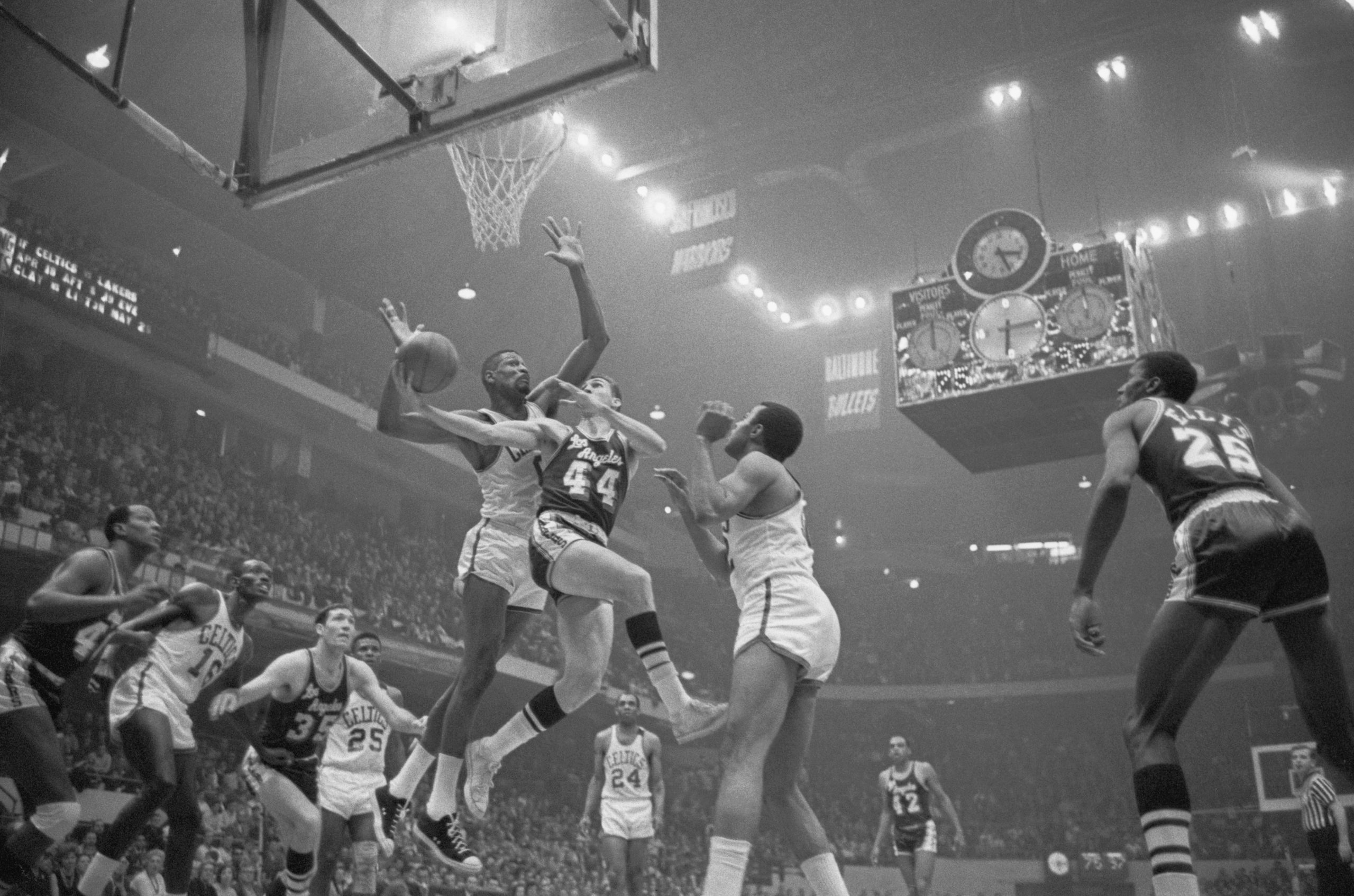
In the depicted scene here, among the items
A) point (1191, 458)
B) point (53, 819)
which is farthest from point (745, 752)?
point (53, 819)

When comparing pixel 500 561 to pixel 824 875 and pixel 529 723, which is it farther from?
pixel 824 875

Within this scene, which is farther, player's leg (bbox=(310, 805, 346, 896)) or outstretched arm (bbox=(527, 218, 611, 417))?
player's leg (bbox=(310, 805, 346, 896))

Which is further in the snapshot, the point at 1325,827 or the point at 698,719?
the point at 1325,827

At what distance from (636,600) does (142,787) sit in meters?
3.21

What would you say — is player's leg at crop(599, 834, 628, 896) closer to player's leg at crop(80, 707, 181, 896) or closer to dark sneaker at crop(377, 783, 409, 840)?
dark sneaker at crop(377, 783, 409, 840)

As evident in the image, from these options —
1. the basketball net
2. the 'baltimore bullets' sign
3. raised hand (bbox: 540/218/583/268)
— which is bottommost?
raised hand (bbox: 540/218/583/268)

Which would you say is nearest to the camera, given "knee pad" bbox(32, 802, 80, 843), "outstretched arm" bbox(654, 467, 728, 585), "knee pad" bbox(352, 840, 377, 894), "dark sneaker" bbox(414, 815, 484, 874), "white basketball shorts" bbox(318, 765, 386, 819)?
"outstretched arm" bbox(654, 467, 728, 585)

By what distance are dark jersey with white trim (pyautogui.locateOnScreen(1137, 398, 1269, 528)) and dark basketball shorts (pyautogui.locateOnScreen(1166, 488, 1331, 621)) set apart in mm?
73

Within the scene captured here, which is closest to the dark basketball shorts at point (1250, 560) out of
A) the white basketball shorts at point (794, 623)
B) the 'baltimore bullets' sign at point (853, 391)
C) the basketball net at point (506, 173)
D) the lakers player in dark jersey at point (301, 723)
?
the white basketball shorts at point (794, 623)

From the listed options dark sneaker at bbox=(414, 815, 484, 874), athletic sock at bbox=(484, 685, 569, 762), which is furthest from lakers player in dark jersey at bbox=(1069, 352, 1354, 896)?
dark sneaker at bbox=(414, 815, 484, 874)

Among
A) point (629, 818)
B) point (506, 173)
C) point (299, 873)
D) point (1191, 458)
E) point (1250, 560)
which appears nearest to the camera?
point (1250, 560)

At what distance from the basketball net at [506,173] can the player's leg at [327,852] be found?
717 cm

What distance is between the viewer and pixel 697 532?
5465 millimetres

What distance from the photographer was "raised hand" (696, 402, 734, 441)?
5266 millimetres
